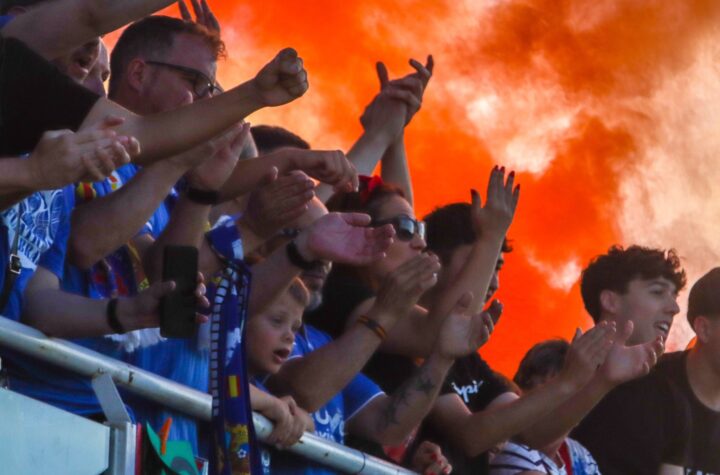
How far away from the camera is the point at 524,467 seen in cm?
514

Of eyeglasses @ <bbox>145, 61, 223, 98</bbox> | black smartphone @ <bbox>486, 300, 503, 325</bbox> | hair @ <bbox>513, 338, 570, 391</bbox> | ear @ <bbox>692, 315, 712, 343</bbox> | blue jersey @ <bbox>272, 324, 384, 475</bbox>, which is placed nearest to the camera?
eyeglasses @ <bbox>145, 61, 223, 98</bbox>

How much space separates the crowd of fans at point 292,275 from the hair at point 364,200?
1 cm

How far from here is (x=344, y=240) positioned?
4469mm

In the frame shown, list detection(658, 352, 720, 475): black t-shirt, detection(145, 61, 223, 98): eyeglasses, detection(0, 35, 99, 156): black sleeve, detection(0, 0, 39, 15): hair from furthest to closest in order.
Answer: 1. detection(658, 352, 720, 475): black t-shirt
2. detection(145, 61, 223, 98): eyeglasses
3. detection(0, 0, 39, 15): hair
4. detection(0, 35, 99, 156): black sleeve

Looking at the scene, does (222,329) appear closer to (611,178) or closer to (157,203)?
(157,203)

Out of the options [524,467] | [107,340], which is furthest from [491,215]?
[107,340]

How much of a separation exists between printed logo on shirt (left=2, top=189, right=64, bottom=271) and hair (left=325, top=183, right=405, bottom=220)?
5.71 feet

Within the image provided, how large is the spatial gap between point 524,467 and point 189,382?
59.7 inches

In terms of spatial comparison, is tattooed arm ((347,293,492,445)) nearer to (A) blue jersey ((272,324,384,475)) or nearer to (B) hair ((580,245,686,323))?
(A) blue jersey ((272,324,384,475))

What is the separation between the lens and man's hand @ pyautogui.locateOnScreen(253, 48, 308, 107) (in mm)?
3730

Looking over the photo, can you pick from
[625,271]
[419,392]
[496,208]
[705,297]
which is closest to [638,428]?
[625,271]

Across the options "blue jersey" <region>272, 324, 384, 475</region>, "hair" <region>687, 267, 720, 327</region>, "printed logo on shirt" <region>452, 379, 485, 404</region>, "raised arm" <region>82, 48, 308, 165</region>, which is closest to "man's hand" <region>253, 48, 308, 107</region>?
"raised arm" <region>82, 48, 308, 165</region>

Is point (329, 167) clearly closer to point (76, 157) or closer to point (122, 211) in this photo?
point (122, 211)

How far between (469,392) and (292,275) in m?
1.17
